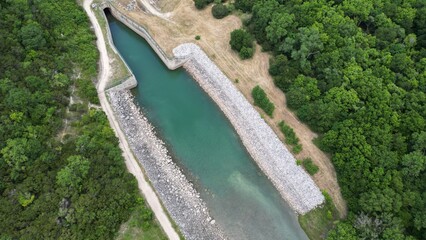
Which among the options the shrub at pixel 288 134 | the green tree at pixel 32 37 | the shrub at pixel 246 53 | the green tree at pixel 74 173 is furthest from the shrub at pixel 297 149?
the green tree at pixel 32 37

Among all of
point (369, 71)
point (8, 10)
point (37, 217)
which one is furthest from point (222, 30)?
point (37, 217)

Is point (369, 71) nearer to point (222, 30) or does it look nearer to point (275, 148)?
point (275, 148)

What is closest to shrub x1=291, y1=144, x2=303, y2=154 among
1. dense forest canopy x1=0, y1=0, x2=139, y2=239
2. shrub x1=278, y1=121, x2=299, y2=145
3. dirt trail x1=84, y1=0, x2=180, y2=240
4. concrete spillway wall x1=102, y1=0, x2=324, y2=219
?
shrub x1=278, y1=121, x2=299, y2=145

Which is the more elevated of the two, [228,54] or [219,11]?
[219,11]

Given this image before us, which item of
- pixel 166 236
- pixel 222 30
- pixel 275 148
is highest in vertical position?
pixel 222 30

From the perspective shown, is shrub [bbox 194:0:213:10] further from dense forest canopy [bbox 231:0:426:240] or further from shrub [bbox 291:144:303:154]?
shrub [bbox 291:144:303:154]

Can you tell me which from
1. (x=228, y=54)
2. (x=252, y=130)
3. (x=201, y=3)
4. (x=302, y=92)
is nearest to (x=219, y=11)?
(x=201, y=3)


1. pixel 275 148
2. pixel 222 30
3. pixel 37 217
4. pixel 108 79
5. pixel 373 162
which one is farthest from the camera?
pixel 222 30

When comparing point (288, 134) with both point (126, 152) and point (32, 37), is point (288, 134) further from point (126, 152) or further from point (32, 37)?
point (32, 37)
